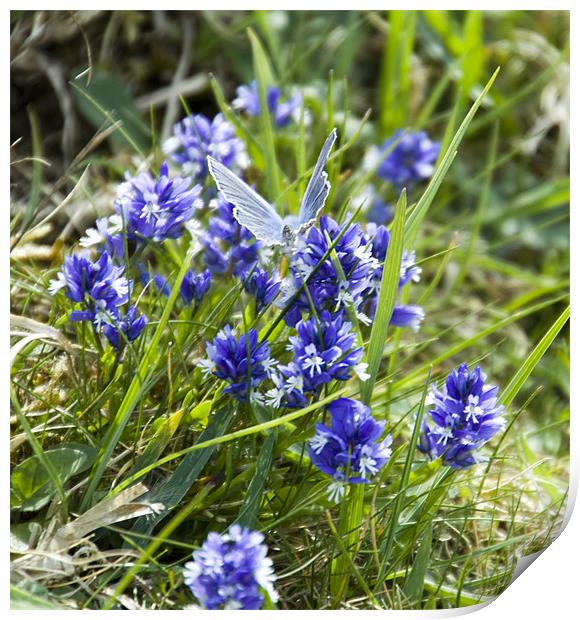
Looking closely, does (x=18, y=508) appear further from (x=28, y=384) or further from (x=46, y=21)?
(x=46, y=21)

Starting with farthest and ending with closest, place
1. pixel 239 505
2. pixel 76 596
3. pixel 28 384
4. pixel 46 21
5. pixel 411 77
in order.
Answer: pixel 411 77 → pixel 46 21 → pixel 28 384 → pixel 239 505 → pixel 76 596

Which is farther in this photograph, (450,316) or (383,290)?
(450,316)

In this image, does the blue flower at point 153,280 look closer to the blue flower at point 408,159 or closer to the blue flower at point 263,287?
the blue flower at point 263,287

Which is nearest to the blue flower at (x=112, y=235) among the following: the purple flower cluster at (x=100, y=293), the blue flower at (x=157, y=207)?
the blue flower at (x=157, y=207)

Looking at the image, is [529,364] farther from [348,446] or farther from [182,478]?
[182,478]

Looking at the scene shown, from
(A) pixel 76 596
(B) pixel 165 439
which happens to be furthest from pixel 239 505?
(A) pixel 76 596

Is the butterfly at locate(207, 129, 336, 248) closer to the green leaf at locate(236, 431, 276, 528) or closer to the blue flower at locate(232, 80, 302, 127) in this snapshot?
the green leaf at locate(236, 431, 276, 528)
